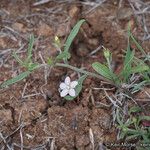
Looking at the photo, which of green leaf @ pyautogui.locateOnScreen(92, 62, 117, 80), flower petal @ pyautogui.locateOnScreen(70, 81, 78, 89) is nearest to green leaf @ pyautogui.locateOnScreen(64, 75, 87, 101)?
flower petal @ pyautogui.locateOnScreen(70, 81, 78, 89)

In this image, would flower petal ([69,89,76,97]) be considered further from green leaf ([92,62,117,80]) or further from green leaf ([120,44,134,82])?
green leaf ([120,44,134,82])

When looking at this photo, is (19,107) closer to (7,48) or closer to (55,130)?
(55,130)

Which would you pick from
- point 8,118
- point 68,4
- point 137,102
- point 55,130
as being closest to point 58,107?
point 55,130

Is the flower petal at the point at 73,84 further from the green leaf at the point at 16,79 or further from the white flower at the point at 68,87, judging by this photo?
the green leaf at the point at 16,79

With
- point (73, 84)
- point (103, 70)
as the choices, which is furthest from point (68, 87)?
point (103, 70)

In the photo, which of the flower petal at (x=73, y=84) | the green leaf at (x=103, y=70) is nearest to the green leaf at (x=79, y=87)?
the flower petal at (x=73, y=84)
